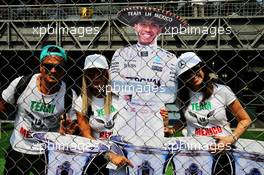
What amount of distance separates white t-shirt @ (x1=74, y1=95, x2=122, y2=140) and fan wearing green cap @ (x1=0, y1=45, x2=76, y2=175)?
10 cm

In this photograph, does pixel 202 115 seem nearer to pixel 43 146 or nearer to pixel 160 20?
pixel 160 20

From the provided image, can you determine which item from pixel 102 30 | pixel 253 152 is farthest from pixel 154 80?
pixel 102 30

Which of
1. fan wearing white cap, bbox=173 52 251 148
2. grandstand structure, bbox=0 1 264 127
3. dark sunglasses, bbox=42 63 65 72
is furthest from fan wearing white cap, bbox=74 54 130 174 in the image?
grandstand structure, bbox=0 1 264 127

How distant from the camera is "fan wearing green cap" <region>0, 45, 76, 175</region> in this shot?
2215 mm

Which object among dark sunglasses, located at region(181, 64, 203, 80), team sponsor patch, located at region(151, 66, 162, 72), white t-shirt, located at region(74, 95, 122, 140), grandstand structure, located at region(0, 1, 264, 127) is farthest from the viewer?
grandstand structure, located at region(0, 1, 264, 127)

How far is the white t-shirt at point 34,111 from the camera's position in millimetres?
2264

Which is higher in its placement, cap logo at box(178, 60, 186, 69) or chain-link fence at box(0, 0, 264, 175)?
cap logo at box(178, 60, 186, 69)

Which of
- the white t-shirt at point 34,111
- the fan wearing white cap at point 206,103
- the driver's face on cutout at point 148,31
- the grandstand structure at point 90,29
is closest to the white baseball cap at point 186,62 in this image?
the fan wearing white cap at point 206,103

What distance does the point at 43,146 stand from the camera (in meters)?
2.28

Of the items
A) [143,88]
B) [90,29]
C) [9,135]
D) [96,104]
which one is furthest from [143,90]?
[90,29]

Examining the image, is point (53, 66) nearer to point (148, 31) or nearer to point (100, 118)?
point (100, 118)

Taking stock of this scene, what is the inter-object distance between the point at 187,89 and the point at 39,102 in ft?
2.38

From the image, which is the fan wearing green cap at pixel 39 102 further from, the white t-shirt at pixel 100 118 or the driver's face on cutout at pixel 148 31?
the driver's face on cutout at pixel 148 31

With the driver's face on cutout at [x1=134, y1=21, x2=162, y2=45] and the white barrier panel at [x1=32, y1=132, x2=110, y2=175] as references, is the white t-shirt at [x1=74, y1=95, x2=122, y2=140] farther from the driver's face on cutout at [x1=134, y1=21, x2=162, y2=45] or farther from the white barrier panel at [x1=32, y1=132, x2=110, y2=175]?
the driver's face on cutout at [x1=134, y1=21, x2=162, y2=45]
